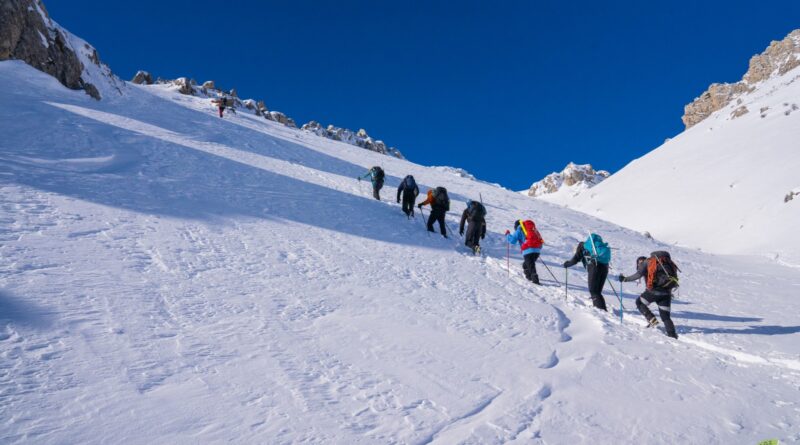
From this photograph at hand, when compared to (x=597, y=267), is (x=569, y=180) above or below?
above

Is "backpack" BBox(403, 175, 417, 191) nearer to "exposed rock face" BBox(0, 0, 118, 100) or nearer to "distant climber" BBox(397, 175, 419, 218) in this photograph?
"distant climber" BBox(397, 175, 419, 218)

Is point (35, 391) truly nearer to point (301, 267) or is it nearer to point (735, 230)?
point (301, 267)

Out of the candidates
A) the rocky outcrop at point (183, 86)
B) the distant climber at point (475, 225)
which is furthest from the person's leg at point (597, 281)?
the rocky outcrop at point (183, 86)

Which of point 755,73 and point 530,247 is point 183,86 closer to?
point 530,247

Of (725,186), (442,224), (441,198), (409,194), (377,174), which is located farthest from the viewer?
(725,186)

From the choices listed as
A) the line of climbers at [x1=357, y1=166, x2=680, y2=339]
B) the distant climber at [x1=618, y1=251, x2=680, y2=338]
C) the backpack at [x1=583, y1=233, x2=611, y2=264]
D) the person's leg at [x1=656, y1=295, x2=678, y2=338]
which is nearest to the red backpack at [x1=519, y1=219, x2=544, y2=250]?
the line of climbers at [x1=357, y1=166, x2=680, y2=339]

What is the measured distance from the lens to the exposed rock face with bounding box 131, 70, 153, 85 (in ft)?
210

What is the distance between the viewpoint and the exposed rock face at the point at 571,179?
13138cm

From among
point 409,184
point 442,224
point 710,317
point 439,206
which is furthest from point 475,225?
point 710,317

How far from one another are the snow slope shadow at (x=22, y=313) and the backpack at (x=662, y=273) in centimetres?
809

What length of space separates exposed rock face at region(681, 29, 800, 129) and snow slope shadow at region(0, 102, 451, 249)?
74.2 m

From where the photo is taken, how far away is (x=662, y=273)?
6.91 m

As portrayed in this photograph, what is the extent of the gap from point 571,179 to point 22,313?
141859mm

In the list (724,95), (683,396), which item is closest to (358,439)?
(683,396)
